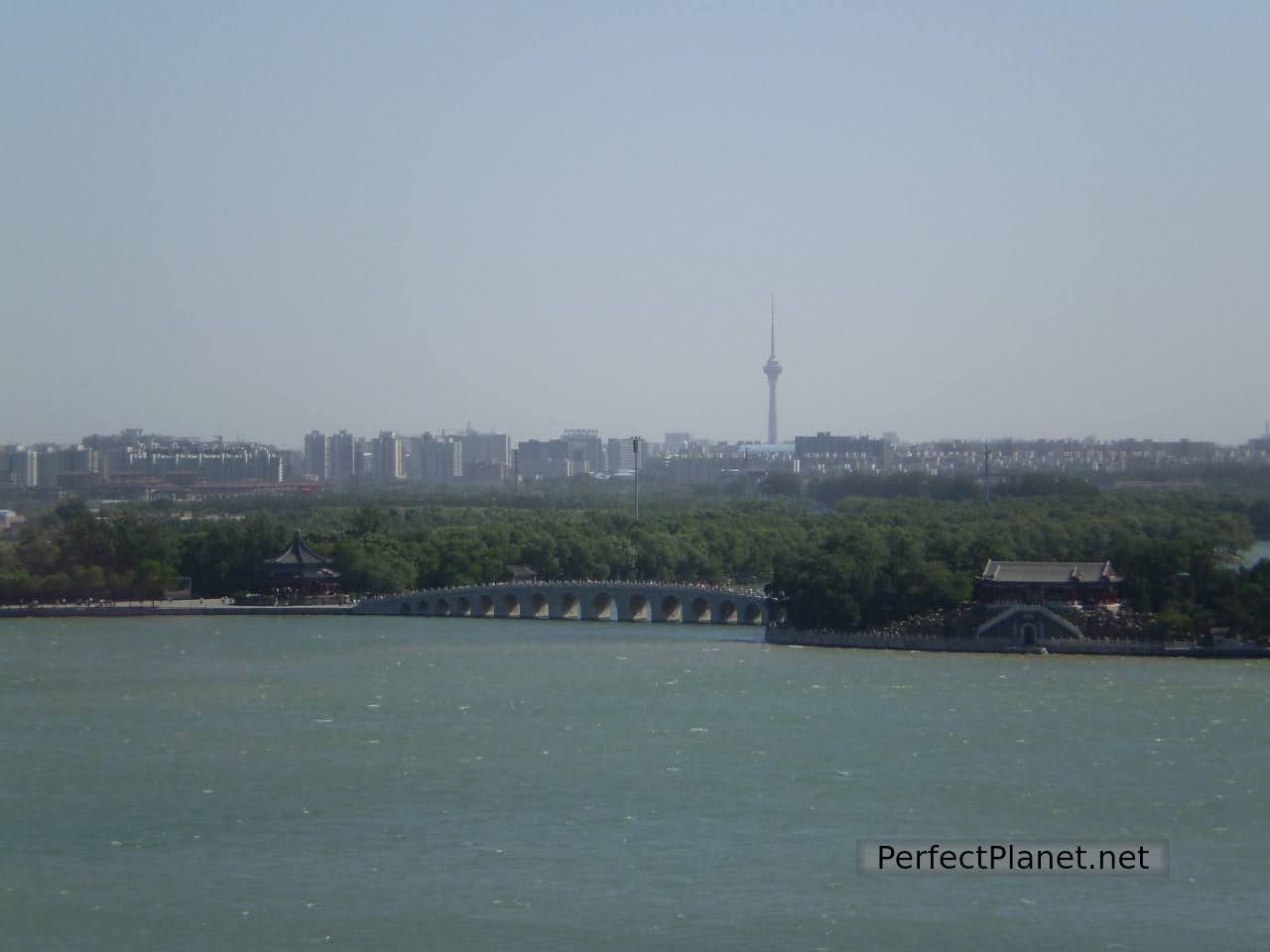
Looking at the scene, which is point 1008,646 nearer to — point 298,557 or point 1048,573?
point 1048,573

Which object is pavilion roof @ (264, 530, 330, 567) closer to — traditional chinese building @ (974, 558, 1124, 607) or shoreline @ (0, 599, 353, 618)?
shoreline @ (0, 599, 353, 618)

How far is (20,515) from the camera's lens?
88938 millimetres

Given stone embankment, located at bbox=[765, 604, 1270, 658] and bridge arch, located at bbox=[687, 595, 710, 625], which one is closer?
stone embankment, located at bbox=[765, 604, 1270, 658]

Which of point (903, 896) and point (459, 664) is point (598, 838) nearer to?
point (903, 896)

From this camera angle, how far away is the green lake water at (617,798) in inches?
845

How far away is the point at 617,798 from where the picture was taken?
90.2 feet

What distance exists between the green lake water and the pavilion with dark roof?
18.1 metres

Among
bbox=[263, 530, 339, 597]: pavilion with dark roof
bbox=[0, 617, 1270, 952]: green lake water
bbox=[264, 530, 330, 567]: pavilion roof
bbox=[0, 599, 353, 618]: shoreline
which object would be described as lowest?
bbox=[0, 617, 1270, 952]: green lake water

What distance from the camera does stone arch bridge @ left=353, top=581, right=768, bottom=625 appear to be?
184ft

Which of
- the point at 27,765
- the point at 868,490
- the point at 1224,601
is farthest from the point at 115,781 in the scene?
the point at 868,490

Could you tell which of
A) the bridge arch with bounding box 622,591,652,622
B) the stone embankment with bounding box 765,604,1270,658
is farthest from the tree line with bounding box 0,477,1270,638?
the bridge arch with bounding box 622,591,652,622

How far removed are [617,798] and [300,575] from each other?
3668cm

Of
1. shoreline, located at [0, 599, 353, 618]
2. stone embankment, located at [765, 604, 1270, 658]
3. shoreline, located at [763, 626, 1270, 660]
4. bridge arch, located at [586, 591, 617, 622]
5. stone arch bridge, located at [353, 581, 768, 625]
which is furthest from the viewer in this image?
shoreline, located at [0, 599, 353, 618]

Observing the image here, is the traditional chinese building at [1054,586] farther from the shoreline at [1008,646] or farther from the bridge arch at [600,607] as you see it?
the bridge arch at [600,607]
